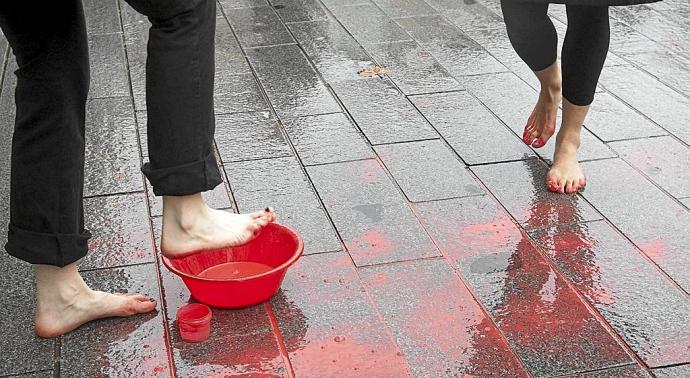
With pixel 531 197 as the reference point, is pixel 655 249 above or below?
above

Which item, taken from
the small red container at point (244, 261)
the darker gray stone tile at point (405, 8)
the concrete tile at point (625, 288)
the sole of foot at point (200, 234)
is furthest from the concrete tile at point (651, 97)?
the sole of foot at point (200, 234)

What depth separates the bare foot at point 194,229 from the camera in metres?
2.51

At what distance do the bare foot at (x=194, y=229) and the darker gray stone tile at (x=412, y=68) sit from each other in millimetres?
2315

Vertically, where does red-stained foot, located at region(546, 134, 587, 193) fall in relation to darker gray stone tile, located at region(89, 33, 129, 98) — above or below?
above

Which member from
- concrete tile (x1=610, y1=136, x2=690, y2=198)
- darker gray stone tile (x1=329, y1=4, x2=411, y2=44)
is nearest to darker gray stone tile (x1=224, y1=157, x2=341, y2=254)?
concrete tile (x1=610, y1=136, x2=690, y2=198)

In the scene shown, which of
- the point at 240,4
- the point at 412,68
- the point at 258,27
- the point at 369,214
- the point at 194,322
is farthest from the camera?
the point at 240,4

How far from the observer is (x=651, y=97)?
4.65m

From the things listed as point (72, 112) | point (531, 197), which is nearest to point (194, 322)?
point (72, 112)

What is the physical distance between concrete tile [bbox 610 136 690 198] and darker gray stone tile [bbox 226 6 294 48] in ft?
7.82

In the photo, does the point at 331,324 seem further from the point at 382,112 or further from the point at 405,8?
the point at 405,8

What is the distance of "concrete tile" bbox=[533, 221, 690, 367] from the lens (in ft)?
8.86

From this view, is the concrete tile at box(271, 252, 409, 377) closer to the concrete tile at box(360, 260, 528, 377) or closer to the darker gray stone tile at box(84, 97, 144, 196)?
the concrete tile at box(360, 260, 528, 377)

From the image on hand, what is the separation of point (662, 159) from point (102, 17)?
12.9ft

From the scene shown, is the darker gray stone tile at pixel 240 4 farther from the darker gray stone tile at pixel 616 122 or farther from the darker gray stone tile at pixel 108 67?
the darker gray stone tile at pixel 616 122
